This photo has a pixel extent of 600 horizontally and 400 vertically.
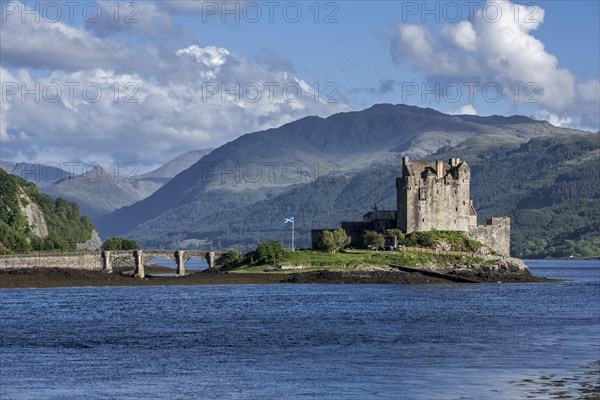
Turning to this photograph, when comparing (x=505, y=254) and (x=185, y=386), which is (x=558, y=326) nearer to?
(x=185, y=386)

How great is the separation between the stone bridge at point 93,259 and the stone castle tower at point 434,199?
28055 mm

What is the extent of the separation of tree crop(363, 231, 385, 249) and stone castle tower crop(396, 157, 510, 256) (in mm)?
4518

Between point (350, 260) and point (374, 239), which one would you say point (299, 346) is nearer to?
point (350, 260)

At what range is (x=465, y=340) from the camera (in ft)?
253

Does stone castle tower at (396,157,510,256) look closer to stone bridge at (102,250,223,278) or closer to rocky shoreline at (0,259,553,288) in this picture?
rocky shoreline at (0,259,553,288)

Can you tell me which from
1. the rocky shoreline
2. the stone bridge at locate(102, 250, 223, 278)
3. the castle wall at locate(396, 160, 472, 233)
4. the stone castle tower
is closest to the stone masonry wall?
the stone bridge at locate(102, 250, 223, 278)

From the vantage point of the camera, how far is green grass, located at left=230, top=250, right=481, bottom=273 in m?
154

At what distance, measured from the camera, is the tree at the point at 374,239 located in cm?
16312

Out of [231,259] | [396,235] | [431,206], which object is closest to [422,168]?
[431,206]

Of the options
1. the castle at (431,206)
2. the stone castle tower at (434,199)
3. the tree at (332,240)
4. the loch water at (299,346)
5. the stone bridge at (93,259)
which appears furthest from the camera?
the castle at (431,206)

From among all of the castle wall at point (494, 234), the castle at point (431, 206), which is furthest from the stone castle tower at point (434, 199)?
the castle wall at point (494, 234)

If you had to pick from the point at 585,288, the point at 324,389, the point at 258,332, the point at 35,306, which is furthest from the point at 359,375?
the point at 585,288

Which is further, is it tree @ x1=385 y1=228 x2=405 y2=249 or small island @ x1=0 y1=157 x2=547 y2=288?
tree @ x1=385 y1=228 x2=405 y2=249

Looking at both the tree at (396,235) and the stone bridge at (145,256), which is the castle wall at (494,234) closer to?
the tree at (396,235)
